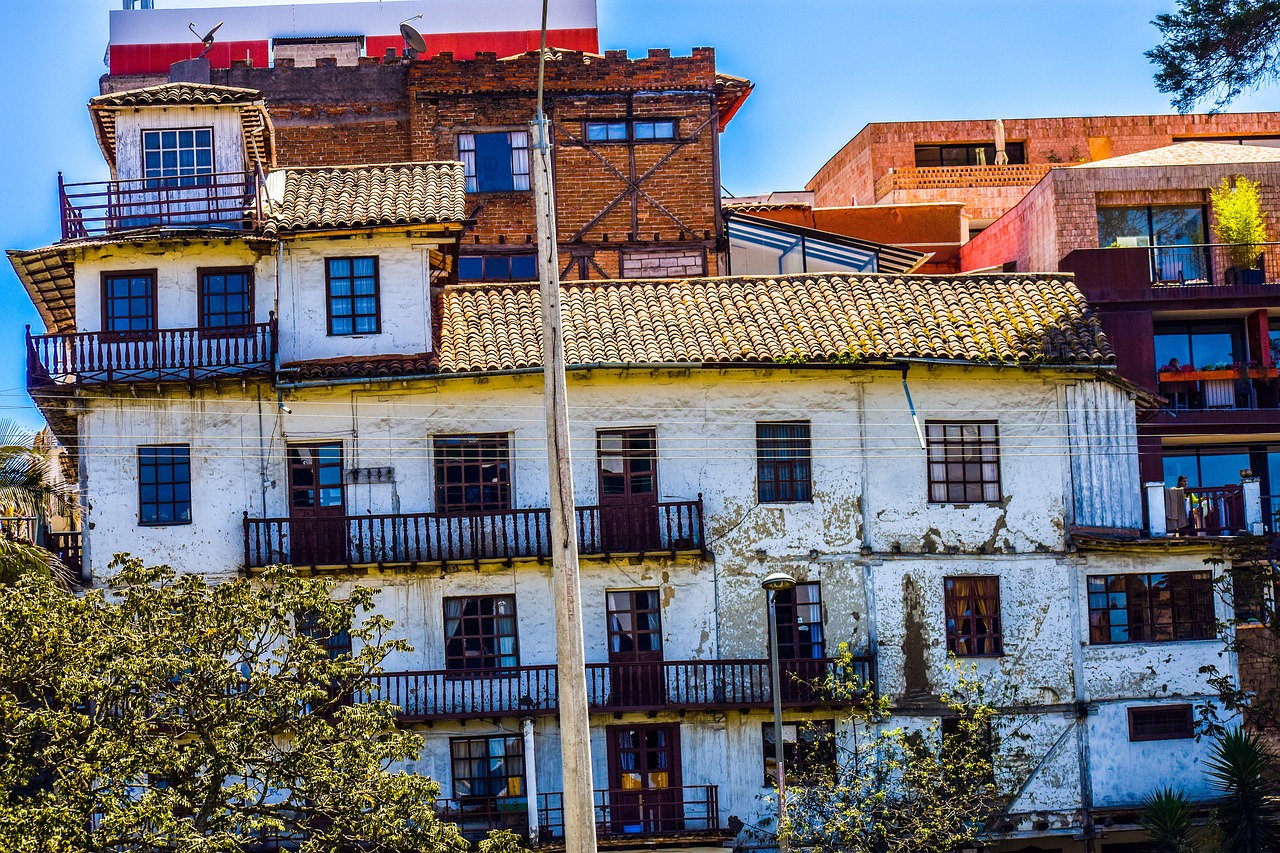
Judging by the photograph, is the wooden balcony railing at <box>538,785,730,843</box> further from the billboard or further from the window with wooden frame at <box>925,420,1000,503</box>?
the billboard

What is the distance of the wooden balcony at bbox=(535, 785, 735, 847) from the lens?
32531mm

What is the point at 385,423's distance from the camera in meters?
35.0

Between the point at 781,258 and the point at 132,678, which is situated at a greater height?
the point at 781,258

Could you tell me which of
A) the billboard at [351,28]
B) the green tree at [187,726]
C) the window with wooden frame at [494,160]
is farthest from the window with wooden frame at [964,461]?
the billboard at [351,28]

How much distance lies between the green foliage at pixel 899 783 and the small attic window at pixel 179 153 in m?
15.4

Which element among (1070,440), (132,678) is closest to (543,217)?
(132,678)

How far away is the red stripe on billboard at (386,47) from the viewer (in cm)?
5050

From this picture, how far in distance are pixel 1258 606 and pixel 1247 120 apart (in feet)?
93.8

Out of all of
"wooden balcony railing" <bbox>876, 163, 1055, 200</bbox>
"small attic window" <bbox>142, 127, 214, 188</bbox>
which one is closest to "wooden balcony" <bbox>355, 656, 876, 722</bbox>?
"small attic window" <bbox>142, 127, 214, 188</bbox>

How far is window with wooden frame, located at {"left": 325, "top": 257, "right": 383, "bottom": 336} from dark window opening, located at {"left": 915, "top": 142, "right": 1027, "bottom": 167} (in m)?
27.4

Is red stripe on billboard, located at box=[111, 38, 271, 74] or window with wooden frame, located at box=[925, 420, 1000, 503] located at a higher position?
red stripe on billboard, located at box=[111, 38, 271, 74]

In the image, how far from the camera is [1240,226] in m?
43.4

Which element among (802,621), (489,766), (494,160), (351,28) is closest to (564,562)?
(489,766)

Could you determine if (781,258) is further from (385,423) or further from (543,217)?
(543,217)
